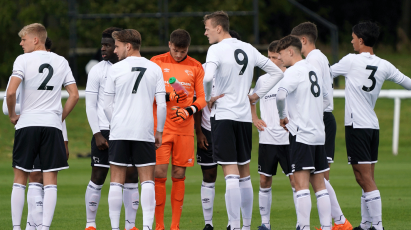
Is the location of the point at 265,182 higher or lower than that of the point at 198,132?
lower

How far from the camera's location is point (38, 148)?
275 inches

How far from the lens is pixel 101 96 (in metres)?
7.82

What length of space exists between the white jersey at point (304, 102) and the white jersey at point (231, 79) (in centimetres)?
55

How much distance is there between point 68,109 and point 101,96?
0.65 meters

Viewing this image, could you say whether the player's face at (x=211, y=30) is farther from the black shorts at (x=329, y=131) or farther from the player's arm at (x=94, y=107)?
the black shorts at (x=329, y=131)

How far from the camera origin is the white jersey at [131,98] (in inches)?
269

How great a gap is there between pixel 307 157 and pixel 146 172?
178cm

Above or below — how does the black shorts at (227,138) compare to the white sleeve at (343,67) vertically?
below

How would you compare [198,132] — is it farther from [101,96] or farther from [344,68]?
[344,68]

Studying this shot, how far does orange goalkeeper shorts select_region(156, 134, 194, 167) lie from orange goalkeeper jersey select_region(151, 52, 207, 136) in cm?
8

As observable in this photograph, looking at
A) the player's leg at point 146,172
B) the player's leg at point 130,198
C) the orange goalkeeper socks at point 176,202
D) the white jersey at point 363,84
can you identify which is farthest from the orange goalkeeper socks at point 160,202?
the white jersey at point 363,84

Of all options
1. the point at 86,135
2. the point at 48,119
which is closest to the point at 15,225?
the point at 48,119

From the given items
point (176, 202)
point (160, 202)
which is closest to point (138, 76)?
point (160, 202)

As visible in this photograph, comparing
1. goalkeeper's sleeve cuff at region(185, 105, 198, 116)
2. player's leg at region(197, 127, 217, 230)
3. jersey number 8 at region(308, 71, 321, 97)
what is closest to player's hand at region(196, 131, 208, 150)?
player's leg at region(197, 127, 217, 230)
